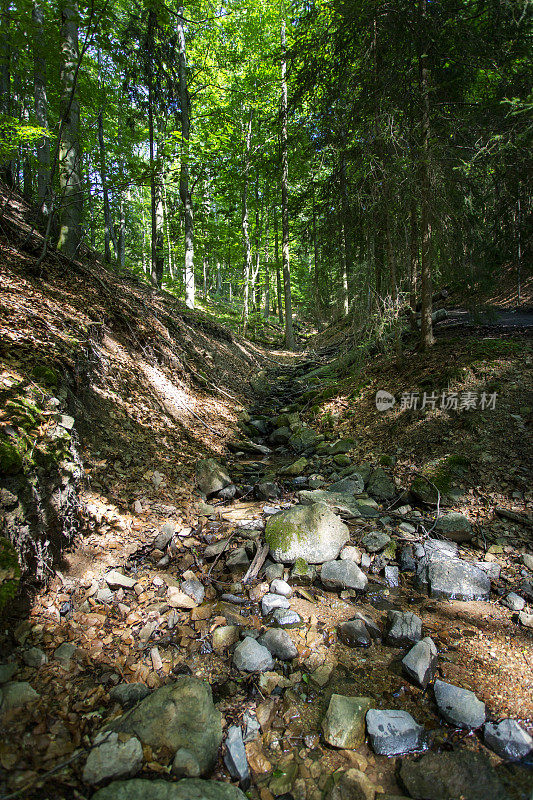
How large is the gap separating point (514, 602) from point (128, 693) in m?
3.30

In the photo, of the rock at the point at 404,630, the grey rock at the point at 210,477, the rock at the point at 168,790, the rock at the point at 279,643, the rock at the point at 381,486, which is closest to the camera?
the rock at the point at 168,790

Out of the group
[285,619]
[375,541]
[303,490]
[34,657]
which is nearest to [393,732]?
[285,619]

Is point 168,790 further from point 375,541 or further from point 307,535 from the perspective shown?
point 375,541

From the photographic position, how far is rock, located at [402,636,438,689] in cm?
259

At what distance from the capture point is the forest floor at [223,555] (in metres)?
2.12

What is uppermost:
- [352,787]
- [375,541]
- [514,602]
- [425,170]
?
[425,170]

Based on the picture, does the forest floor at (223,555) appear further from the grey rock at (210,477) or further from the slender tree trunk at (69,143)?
the slender tree trunk at (69,143)

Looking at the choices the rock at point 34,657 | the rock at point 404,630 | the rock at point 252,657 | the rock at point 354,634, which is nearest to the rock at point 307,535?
the rock at point 354,634

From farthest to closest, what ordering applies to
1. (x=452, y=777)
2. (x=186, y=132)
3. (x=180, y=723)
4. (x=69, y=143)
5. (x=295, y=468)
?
(x=186, y=132), (x=295, y=468), (x=69, y=143), (x=180, y=723), (x=452, y=777)

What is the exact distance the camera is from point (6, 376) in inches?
129

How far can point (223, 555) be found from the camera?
400 centimetres

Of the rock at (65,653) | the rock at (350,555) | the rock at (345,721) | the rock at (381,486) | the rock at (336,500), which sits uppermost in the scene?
the rock at (381,486)

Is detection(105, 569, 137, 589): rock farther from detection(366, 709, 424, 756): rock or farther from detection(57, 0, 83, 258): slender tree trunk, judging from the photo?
detection(57, 0, 83, 258): slender tree trunk

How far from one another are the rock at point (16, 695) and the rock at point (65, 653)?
269 mm
